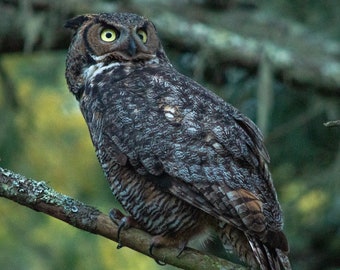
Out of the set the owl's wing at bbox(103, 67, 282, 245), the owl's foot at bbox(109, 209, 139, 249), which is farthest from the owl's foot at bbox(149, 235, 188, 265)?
the owl's wing at bbox(103, 67, 282, 245)

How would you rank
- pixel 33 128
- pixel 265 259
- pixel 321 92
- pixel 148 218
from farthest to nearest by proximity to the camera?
pixel 33 128, pixel 321 92, pixel 148 218, pixel 265 259

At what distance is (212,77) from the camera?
26.3ft

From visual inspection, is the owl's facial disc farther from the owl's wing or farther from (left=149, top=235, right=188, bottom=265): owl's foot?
(left=149, top=235, right=188, bottom=265): owl's foot

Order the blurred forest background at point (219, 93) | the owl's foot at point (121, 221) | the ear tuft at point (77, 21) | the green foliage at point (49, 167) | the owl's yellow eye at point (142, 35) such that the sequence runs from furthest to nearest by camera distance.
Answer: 1. the green foliage at point (49, 167)
2. the blurred forest background at point (219, 93)
3. the ear tuft at point (77, 21)
4. the owl's yellow eye at point (142, 35)
5. the owl's foot at point (121, 221)

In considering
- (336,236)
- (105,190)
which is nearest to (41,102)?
(105,190)

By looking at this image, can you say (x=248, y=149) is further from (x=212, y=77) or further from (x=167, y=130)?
(x=212, y=77)

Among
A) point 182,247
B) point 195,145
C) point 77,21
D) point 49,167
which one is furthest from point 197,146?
point 49,167

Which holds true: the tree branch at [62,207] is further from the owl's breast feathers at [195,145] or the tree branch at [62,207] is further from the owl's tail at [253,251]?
the owl's breast feathers at [195,145]

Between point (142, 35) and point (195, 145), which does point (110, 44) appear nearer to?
point (142, 35)

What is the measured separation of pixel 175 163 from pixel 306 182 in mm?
3669

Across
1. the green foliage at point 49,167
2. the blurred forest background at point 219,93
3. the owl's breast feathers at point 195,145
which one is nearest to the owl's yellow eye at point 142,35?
the owl's breast feathers at point 195,145

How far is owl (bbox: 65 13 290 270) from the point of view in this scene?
4.46m

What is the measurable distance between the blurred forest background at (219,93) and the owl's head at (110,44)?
1.81 meters

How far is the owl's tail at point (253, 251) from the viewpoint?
443 centimetres
